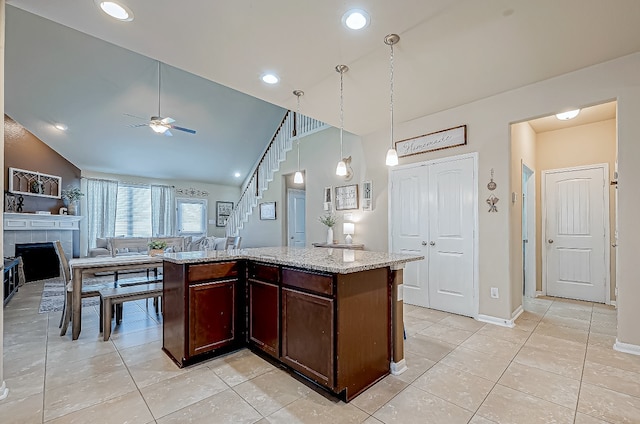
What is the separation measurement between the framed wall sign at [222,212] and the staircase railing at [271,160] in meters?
1.78

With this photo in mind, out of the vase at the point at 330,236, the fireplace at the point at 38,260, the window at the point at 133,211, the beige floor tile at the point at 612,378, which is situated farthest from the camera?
the window at the point at 133,211

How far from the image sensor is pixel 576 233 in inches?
184

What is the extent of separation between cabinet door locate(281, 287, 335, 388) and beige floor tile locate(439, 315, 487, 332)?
210cm

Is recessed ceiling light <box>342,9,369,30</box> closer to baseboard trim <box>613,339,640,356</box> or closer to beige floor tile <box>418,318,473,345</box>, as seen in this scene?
beige floor tile <box>418,318,473,345</box>

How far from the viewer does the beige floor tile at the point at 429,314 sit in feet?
12.3

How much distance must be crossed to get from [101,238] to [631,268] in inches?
390

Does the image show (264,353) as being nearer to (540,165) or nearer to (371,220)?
(371,220)

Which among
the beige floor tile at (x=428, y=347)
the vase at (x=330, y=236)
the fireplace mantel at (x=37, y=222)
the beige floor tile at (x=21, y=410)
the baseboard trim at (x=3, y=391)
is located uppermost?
the fireplace mantel at (x=37, y=222)

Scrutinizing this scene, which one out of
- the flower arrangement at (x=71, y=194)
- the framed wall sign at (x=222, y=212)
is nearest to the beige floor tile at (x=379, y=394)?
the flower arrangement at (x=71, y=194)

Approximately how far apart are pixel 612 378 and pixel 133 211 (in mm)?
10058

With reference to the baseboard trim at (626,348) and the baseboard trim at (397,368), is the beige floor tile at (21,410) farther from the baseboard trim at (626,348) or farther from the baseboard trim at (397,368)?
the baseboard trim at (626,348)

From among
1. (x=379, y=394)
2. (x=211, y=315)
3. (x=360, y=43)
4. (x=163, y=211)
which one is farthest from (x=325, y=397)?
(x=163, y=211)

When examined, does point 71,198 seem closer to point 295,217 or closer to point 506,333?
point 295,217

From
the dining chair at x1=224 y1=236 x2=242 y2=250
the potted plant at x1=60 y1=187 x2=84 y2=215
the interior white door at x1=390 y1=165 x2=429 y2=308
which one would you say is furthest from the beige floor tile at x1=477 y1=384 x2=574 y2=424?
the potted plant at x1=60 y1=187 x2=84 y2=215
